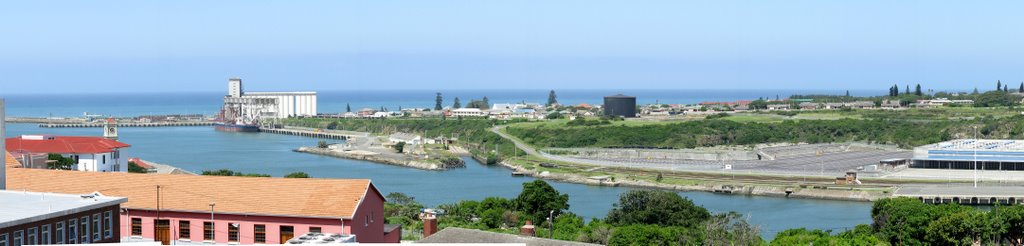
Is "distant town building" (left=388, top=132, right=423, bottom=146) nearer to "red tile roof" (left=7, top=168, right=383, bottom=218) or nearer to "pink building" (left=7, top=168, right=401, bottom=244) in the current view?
"red tile roof" (left=7, top=168, right=383, bottom=218)

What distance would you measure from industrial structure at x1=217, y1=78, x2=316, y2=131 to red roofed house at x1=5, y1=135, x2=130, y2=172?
138 ft

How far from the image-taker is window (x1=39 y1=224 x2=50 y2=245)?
6902 millimetres

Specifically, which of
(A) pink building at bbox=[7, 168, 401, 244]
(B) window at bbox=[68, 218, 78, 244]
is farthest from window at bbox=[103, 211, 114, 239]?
(A) pink building at bbox=[7, 168, 401, 244]

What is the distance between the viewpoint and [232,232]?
29.0 feet

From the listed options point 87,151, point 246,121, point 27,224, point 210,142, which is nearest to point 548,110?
point 246,121

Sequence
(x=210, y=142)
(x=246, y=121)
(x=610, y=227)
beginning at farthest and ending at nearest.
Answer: (x=246, y=121) < (x=210, y=142) < (x=610, y=227)

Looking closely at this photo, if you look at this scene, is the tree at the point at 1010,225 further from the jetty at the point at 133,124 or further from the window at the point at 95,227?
the jetty at the point at 133,124

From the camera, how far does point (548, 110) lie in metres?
71.4

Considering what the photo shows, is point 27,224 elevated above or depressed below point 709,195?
above

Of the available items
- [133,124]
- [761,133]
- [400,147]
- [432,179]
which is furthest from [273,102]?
[432,179]

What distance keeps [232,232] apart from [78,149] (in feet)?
38.3

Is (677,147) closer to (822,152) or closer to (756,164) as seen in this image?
(822,152)

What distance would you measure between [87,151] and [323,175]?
37.7 ft

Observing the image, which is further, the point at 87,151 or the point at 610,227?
the point at 87,151
